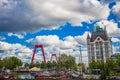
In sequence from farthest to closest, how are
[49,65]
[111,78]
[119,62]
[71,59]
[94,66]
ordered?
1. [49,65]
2. [71,59]
3. [94,66]
4. [119,62]
5. [111,78]

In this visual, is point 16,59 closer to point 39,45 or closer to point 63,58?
point 39,45

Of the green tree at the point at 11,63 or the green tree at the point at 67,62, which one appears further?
the green tree at the point at 11,63

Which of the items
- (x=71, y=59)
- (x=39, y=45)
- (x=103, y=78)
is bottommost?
(x=103, y=78)

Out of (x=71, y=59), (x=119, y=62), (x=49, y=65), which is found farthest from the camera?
(x=49, y=65)

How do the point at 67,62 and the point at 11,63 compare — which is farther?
the point at 11,63

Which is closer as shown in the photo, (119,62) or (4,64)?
(119,62)

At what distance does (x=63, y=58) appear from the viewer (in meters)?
148

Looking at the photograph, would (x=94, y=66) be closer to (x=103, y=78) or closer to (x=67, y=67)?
(x=67, y=67)

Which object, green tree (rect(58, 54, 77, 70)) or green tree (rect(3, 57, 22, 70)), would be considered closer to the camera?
green tree (rect(58, 54, 77, 70))

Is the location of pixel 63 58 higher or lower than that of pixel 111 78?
higher

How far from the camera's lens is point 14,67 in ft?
530

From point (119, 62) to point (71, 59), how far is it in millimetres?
49749

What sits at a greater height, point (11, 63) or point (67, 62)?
point (67, 62)

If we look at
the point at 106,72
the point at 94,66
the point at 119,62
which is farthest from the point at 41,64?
the point at 106,72
